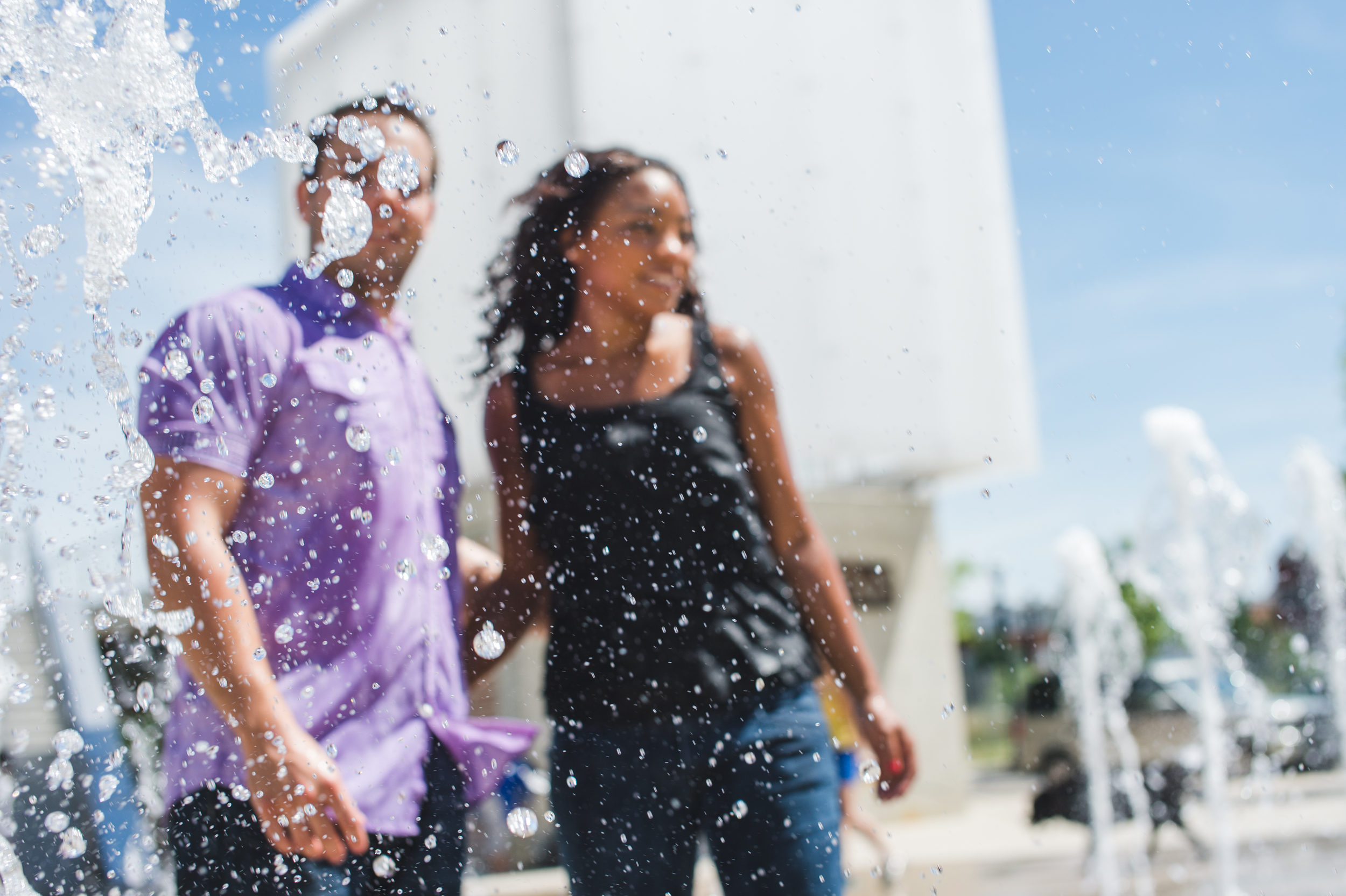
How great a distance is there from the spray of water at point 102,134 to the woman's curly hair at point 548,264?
332 millimetres

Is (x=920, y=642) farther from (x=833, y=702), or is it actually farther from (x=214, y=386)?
(x=214, y=386)

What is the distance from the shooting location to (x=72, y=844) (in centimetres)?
168

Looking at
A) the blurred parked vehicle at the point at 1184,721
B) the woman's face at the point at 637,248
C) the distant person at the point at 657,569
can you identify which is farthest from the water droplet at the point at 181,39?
the blurred parked vehicle at the point at 1184,721

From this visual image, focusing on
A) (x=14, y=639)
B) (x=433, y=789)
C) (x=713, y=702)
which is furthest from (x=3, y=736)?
(x=713, y=702)

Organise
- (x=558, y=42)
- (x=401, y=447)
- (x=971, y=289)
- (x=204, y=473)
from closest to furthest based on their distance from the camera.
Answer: (x=204, y=473)
(x=401, y=447)
(x=558, y=42)
(x=971, y=289)

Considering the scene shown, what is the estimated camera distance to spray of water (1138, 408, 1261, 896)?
5.22m

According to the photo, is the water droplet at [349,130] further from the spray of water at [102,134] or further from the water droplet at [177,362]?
the water droplet at [177,362]

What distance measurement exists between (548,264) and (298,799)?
0.79 meters

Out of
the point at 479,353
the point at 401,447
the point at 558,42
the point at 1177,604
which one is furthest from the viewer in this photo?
the point at 1177,604

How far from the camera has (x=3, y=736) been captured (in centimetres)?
180

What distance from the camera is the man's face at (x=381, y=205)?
4.85 feet

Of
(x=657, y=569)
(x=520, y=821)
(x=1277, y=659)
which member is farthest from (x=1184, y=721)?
(x=657, y=569)

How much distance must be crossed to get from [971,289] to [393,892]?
3.36 metres

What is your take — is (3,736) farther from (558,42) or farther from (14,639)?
(558,42)
